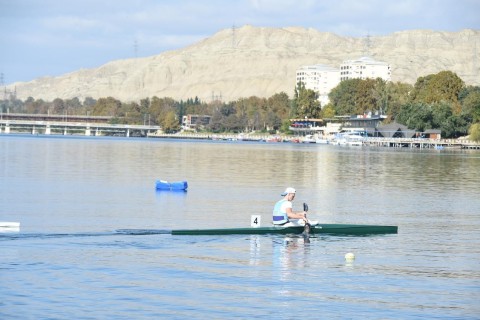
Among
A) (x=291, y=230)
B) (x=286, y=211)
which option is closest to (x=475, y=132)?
(x=291, y=230)

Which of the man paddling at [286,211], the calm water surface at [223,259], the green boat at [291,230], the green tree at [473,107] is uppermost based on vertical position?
the green tree at [473,107]

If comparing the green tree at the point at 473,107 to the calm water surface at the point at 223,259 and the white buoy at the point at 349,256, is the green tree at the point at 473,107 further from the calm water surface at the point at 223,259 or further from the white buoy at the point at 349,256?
the white buoy at the point at 349,256

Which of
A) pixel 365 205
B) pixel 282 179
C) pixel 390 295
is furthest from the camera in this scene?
pixel 282 179

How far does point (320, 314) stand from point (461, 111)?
16791 cm

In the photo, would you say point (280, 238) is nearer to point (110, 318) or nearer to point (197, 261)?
point (197, 261)

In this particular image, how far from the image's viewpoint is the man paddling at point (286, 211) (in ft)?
103

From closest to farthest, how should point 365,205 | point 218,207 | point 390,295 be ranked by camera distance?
point 390,295 → point 218,207 → point 365,205

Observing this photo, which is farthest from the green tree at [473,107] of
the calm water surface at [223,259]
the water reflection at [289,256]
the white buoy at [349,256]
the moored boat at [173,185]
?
the white buoy at [349,256]

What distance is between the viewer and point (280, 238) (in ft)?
104

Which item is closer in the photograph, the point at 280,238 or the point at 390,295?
the point at 390,295

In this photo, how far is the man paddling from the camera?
31.4m

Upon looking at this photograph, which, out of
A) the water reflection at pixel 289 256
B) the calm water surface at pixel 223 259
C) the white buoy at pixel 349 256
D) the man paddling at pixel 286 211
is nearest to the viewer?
the calm water surface at pixel 223 259

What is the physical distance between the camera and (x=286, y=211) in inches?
1246

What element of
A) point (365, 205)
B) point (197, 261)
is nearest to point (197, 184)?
point (365, 205)
